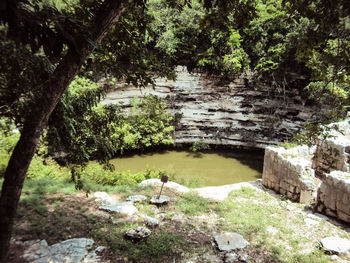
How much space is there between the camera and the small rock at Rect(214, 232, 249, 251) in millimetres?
3993

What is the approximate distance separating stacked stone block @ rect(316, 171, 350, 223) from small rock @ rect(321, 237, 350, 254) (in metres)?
1.39

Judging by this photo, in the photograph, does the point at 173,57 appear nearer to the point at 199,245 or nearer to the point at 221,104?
the point at 221,104

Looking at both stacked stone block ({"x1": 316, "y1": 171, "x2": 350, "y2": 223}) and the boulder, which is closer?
the boulder

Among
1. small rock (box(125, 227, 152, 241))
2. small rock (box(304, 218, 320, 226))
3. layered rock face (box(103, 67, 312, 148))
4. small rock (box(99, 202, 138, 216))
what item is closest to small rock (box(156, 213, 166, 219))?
small rock (box(99, 202, 138, 216))

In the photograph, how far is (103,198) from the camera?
5.23m

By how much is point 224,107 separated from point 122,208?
11174 millimetres

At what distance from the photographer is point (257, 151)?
1395 cm

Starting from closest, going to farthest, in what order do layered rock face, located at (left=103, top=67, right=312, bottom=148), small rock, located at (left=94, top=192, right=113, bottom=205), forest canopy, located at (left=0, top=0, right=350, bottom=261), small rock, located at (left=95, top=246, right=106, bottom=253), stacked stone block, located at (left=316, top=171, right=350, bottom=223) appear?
forest canopy, located at (left=0, top=0, right=350, bottom=261) → small rock, located at (left=95, top=246, right=106, bottom=253) → small rock, located at (left=94, top=192, right=113, bottom=205) → stacked stone block, located at (left=316, top=171, right=350, bottom=223) → layered rock face, located at (left=103, top=67, right=312, bottom=148)

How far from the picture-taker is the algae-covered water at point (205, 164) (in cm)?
1055

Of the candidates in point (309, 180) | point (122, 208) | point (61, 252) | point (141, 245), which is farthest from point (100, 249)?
point (309, 180)

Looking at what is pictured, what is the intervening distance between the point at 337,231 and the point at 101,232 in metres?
5.63

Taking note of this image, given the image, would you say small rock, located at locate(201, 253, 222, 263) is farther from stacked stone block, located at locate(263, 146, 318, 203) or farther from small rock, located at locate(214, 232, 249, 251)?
stacked stone block, located at locate(263, 146, 318, 203)

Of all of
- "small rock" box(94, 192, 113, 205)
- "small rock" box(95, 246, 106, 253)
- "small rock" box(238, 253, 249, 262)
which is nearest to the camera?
"small rock" box(95, 246, 106, 253)

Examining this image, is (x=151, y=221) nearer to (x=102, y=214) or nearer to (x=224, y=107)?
(x=102, y=214)
